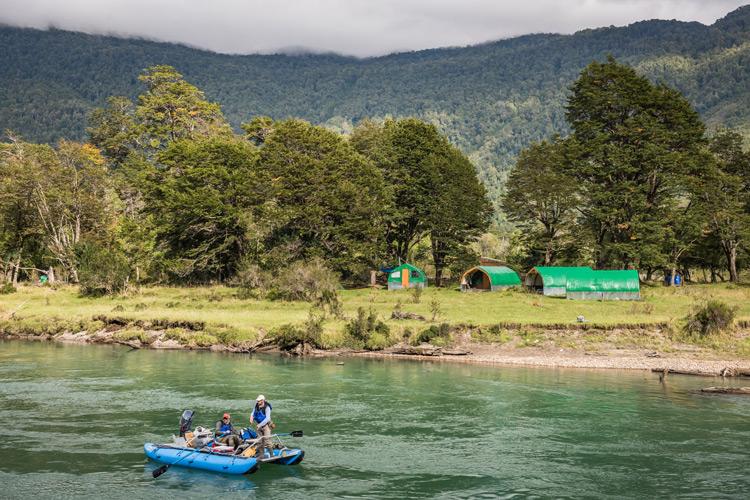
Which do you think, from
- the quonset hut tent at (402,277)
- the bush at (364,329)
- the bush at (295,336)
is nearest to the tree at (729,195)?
the quonset hut tent at (402,277)

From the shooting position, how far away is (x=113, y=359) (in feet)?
178

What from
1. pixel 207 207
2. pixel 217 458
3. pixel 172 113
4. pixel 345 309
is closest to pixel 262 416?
pixel 217 458

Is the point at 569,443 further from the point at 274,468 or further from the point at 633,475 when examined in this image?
the point at 274,468

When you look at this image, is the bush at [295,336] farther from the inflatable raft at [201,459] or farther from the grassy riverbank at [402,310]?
the inflatable raft at [201,459]

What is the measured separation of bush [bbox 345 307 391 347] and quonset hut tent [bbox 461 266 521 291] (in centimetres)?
2736

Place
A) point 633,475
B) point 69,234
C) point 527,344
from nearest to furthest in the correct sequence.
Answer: point 633,475 → point 527,344 → point 69,234

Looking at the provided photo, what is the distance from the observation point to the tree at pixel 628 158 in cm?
8562

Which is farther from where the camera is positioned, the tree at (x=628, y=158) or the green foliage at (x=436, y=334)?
the tree at (x=628, y=158)

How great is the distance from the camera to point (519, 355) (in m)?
55.8

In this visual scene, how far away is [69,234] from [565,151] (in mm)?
66096

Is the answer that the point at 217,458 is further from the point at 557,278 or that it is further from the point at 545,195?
the point at 545,195

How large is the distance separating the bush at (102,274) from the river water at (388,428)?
24893 millimetres

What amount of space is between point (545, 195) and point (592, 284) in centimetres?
1504

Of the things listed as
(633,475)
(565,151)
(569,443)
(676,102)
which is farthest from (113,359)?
(676,102)
